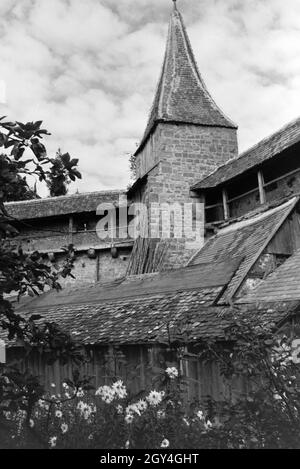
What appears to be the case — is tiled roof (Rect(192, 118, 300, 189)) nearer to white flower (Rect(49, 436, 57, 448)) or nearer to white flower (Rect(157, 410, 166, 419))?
white flower (Rect(157, 410, 166, 419))

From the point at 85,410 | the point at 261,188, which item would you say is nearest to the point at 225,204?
the point at 261,188

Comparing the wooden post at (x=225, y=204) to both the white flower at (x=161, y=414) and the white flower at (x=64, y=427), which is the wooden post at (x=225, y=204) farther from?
the white flower at (x=64, y=427)

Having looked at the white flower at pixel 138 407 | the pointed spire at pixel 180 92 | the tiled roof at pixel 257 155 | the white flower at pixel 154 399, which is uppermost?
the pointed spire at pixel 180 92

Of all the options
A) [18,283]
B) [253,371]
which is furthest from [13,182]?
[253,371]

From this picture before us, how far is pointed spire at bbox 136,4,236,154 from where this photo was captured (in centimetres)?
1944

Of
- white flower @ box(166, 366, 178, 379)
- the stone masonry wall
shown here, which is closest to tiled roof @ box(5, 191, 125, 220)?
the stone masonry wall

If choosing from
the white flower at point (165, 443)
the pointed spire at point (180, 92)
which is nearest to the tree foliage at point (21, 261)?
the white flower at point (165, 443)

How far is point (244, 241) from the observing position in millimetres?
12367

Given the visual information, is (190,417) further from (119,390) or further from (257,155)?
(257,155)

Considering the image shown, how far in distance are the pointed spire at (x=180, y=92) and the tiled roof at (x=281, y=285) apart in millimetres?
10452

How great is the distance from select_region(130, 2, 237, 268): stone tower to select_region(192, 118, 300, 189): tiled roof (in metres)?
0.70

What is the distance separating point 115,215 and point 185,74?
657 centimetres

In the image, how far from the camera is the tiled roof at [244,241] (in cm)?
1026

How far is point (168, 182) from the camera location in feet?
60.4
